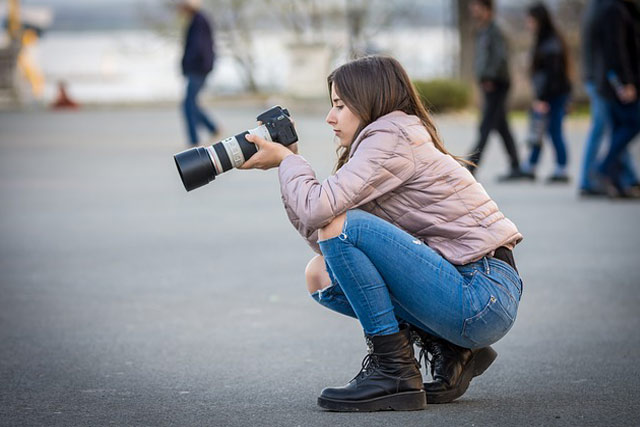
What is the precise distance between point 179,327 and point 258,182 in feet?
22.5

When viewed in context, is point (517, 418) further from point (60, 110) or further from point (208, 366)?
point (60, 110)

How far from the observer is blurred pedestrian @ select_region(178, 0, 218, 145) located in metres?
14.0

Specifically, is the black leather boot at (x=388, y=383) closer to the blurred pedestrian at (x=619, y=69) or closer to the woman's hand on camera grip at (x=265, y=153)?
the woman's hand on camera grip at (x=265, y=153)

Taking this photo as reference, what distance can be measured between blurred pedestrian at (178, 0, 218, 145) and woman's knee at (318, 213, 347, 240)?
10382mm

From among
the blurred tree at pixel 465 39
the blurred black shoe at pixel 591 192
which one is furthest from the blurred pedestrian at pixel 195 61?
the blurred tree at pixel 465 39

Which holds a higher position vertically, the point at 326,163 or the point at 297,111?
the point at 326,163

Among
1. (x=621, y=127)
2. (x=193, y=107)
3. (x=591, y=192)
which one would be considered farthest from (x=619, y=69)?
Result: (x=193, y=107)

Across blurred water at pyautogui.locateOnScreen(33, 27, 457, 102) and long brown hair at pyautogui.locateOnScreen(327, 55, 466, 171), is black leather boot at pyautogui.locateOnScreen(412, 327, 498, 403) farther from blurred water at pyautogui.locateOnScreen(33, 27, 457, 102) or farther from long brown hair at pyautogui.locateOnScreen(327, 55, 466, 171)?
blurred water at pyautogui.locateOnScreen(33, 27, 457, 102)

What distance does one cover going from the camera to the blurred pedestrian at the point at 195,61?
45.9 ft

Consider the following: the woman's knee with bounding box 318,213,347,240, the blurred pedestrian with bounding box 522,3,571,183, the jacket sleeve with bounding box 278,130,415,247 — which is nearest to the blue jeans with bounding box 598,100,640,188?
the blurred pedestrian with bounding box 522,3,571,183

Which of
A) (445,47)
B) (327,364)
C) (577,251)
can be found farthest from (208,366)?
(445,47)

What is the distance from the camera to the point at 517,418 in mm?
3734

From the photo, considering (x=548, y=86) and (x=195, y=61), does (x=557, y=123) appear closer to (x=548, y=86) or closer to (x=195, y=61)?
(x=548, y=86)

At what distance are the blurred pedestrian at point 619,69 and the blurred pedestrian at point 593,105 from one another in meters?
0.04
